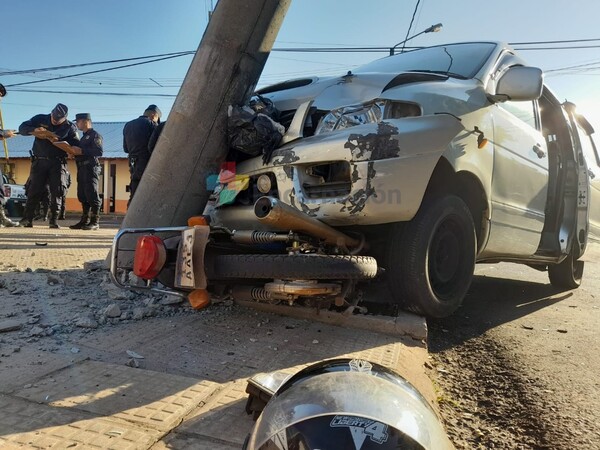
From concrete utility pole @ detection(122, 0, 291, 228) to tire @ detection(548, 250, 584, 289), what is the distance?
4.36 m

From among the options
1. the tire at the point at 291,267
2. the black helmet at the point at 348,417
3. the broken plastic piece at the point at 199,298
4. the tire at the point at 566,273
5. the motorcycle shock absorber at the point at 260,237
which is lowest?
the tire at the point at 566,273

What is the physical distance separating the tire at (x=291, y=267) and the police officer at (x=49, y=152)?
18.7ft

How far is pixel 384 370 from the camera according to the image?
3.87 feet

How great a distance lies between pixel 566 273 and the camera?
5578 mm

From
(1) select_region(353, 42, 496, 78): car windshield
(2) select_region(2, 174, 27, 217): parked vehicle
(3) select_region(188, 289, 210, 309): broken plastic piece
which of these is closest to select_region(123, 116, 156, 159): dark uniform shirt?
(1) select_region(353, 42, 496, 78): car windshield

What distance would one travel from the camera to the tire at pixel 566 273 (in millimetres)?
5527

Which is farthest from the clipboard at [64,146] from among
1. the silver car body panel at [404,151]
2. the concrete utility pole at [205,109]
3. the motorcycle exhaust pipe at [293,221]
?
the motorcycle exhaust pipe at [293,221]

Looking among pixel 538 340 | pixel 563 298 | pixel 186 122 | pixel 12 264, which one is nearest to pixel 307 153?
pixel 186 122

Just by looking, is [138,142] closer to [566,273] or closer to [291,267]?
[291,267]

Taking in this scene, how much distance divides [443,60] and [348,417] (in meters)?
3.37

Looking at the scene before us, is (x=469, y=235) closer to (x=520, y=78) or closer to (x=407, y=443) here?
(x=520, y=78)

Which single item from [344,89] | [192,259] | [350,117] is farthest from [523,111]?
[192,259]

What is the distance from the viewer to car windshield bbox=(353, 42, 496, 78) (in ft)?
11.3

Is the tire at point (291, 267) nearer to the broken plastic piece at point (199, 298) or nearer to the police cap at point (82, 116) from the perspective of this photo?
the broken plastic piece at point (199, 298)
